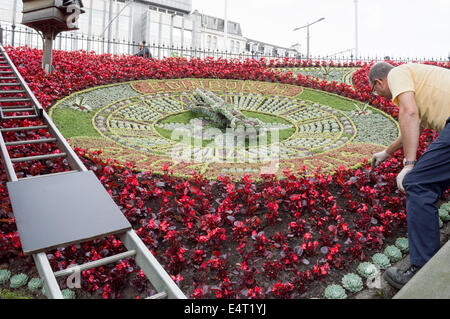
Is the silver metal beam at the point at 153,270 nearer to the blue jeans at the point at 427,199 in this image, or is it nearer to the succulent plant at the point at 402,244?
the blue jeans at the point at 427,199

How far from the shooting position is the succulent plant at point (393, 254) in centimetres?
329

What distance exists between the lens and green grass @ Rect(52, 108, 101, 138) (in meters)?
5.95

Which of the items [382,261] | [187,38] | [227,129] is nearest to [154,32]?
[187,38]

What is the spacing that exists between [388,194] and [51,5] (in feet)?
25.8

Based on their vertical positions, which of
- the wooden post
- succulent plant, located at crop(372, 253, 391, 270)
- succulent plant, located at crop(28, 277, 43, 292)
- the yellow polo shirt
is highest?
the wooden post

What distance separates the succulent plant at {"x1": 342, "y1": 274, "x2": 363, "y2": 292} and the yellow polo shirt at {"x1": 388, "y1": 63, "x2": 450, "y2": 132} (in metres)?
A: 1.50

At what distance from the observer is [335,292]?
2.89 m

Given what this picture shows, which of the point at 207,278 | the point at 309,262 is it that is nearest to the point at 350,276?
the point at 309,262

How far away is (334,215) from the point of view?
3.87 meters

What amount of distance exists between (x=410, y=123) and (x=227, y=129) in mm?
4191

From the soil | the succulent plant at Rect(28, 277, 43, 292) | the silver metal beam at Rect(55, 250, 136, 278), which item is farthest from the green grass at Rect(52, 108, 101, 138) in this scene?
the silver metal beam at Rect(55, 250, 136, 278)

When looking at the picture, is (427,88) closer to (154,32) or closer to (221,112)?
(221,112)

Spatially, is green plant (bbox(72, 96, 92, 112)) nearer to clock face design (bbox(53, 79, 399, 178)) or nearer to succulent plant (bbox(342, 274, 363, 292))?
clock face design (bbox(53, 79, 399, 178))

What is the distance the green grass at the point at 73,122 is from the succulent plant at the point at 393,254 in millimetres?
4820
